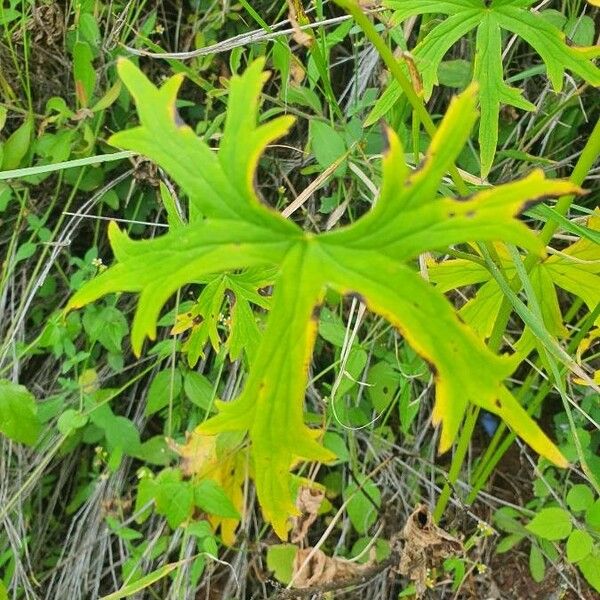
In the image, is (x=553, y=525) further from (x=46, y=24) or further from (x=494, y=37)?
(x=46, y=24)

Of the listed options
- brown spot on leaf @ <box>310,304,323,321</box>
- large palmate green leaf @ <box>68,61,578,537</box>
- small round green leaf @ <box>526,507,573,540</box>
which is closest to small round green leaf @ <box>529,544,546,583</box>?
small round green leaf @ <box>526,507,573,540</box>

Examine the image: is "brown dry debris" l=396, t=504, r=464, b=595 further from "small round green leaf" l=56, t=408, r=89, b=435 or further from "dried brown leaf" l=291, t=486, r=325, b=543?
"small round green leaf" l=56, t=408, r=89, b=435

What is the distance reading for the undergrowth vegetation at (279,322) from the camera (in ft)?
2.46

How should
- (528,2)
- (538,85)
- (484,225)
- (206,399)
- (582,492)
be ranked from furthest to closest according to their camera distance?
(538,85) → (206,399) → (582,492) → (528,2) → (484,225)

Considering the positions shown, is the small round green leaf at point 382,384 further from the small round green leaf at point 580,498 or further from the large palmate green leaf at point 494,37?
the large palmate green leaf at point 494,37

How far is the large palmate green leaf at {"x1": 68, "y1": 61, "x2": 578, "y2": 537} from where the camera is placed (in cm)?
55

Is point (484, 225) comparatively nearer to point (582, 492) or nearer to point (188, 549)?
point (582, 492)

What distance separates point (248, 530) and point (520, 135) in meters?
0.88

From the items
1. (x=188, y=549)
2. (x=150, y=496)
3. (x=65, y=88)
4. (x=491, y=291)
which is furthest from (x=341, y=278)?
(x=65, y=88)

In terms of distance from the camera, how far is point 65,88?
4.71 ft

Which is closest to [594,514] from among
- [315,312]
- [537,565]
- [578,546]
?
[578,546]

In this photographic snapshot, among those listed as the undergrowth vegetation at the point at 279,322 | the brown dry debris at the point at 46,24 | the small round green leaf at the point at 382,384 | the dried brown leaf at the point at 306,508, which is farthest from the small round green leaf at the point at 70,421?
the brown dry debris at the point at 46,24

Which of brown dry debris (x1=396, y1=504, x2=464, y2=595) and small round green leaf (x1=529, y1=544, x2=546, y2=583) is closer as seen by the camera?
brown dry debris (x1=396, y1=504, x2=464, y2=595)

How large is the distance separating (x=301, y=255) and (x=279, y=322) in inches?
2.3
